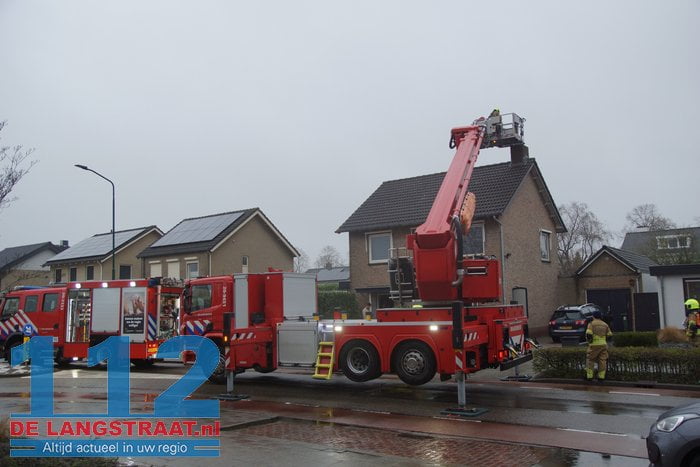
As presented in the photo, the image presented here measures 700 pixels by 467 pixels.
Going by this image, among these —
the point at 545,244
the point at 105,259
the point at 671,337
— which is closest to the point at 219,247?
the point at 105,259

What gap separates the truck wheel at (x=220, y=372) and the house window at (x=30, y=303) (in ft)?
29.5

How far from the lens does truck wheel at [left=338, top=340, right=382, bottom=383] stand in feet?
41.0

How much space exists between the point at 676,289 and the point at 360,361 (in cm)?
1468

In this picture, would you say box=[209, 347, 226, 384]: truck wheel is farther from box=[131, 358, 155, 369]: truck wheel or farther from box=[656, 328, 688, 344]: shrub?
box=[656, 328, 688, 344]: shrub

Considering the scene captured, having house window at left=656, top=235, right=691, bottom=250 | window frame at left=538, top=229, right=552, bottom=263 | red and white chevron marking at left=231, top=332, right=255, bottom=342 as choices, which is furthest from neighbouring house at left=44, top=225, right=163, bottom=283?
house window at left=656, top=235, right=691, bottom=250

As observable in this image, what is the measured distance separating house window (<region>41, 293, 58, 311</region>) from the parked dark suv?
1772cm

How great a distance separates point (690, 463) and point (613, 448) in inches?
100.0

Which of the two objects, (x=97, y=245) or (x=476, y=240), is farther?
(x=97, y=245)

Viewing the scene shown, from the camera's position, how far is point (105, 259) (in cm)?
4056

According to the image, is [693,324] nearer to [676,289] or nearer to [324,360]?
[676,289]

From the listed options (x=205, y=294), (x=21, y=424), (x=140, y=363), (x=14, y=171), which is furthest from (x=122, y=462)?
(x=140, y=363)

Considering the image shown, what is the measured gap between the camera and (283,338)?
14.2 metres

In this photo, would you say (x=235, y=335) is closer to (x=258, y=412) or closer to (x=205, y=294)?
(x=205, y=294)

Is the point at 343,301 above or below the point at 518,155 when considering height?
below
